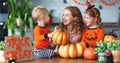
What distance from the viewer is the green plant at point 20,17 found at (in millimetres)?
3807

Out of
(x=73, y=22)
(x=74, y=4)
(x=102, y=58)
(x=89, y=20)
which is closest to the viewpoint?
(x=102, y=58)

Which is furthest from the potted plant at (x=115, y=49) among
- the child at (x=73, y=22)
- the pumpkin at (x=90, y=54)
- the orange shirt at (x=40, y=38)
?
the orange shirt at (x=40, y=38)

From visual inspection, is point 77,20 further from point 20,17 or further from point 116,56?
point 20,17

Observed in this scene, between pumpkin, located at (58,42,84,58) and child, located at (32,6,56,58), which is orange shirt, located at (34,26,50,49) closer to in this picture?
child, located at (32,6,56,58)

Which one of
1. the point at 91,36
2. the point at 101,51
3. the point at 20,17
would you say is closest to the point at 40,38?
the point at 91,36

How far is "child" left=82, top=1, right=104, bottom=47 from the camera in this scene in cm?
194

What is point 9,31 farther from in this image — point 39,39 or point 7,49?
point 7,49

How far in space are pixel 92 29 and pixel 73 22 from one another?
15 centimetres

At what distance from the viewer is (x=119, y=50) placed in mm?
1656

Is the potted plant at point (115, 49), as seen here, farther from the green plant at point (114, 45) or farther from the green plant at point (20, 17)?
the green plant at point (20, 17)

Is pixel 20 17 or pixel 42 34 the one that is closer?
pixel 42 34

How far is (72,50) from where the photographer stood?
5.85 ft

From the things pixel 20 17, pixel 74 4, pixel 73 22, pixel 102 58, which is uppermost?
pixel 74 4

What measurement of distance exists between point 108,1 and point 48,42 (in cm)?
283
